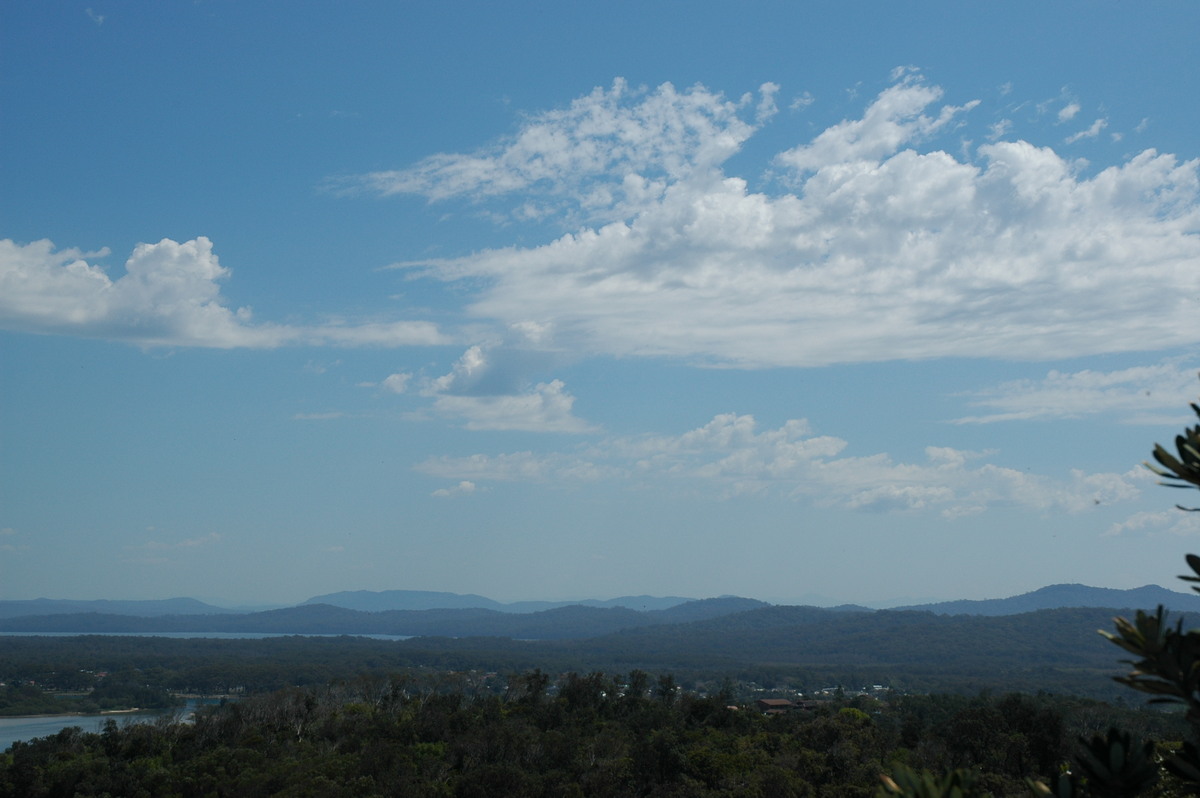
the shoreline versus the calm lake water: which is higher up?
the calm lake water

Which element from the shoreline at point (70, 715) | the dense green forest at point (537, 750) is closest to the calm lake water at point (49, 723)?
the shoreline at point (70, 715)

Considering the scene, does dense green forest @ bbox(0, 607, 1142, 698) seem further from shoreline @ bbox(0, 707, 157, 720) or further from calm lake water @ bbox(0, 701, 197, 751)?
calm lake water @ bbox(0, 701, 197, 751)

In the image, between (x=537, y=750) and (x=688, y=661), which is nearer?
(x=537, y=750)

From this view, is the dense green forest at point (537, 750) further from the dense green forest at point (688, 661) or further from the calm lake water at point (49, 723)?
the dense green forest at point (688, 661)

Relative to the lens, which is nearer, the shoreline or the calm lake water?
the calm lake water

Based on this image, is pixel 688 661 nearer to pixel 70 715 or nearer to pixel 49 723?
pixel 70 715

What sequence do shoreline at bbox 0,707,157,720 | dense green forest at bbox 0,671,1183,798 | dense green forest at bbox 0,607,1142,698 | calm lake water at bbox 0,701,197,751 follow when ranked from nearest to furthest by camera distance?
1. dense green forest at bbox 0,671,1183,798
2. calm lake water at bbox 0,701,197,751
3. shoreline at bbox 0,707,157,720
4. dense green forest at bbox 0,607,1142,698

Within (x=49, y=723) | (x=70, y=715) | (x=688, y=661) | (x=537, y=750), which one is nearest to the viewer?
(x=537, y=750)

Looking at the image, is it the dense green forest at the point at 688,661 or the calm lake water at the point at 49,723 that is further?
the dense green forest at the point at 688,661

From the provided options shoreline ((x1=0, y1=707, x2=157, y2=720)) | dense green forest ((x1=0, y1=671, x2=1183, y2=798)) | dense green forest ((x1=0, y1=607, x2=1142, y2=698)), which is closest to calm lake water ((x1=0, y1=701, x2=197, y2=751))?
shoreline ((x1=0, y1=707, x2=157, y2=720))

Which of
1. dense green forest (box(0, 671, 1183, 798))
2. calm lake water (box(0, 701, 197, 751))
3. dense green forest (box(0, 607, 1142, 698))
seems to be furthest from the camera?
dense green forest (box(0, 607, 1142, 698))

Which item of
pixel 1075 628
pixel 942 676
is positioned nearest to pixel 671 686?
pixel 942 676

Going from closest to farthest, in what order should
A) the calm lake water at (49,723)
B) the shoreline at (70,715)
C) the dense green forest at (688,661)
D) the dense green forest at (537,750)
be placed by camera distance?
the dense green forest at (537,750)
the calm lake water at (49,723)
the shoreline at (70,715)
the dense green forest at (688,661)

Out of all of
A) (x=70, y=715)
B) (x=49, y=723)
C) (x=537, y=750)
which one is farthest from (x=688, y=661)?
(x=537, y=750)
